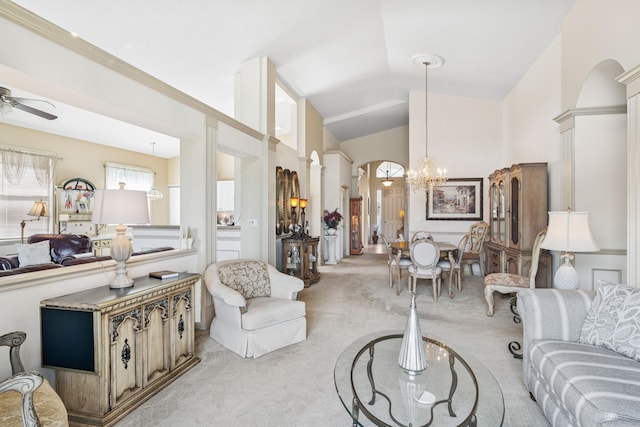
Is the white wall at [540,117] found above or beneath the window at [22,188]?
above

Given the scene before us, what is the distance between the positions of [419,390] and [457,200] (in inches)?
223

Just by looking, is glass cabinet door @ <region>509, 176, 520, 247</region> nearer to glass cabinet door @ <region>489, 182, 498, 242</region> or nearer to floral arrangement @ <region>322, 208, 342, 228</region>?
glass cabinet door @ <region>489, 182, 498, 242</region>

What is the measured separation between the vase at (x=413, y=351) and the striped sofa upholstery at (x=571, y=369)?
69 centimetres

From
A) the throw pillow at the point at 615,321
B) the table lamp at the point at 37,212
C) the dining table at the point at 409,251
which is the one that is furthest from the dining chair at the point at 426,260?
the table lamp at the point at 37,212

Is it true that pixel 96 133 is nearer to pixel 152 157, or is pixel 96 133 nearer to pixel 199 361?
pixel 152 157

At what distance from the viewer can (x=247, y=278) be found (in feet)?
11.0

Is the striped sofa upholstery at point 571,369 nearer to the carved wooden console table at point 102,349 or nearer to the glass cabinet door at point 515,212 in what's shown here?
the carved wooden console table at point 102,349

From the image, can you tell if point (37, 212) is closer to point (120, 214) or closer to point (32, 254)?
point (32, 254)

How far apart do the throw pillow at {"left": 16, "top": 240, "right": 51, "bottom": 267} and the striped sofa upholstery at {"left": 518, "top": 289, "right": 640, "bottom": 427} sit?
526 centimetres

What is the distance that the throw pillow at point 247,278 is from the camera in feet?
10.6

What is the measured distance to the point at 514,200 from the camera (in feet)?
15.8

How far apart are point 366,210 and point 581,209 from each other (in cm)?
899

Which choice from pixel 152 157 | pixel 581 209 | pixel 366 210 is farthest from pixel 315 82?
pixel 366 210

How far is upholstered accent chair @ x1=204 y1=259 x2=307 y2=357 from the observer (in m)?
2.85
